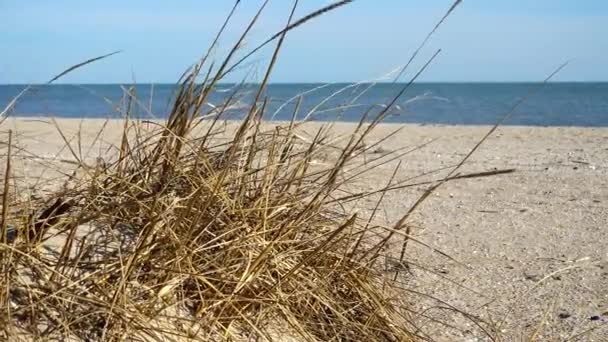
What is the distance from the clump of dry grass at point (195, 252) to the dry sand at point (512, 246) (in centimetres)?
27

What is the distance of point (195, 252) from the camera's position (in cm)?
173

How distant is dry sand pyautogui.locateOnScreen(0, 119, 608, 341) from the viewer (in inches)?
96.0

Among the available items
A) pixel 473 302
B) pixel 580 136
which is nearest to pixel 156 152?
pixel 473 302

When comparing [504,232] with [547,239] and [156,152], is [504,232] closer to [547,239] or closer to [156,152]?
[547,239]

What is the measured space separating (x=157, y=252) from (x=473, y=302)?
4.48 ft

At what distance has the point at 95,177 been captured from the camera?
1834 mm

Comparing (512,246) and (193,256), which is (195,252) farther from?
(512,246)

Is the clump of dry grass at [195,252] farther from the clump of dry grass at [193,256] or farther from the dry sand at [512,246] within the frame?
the dry sand at [512,246]

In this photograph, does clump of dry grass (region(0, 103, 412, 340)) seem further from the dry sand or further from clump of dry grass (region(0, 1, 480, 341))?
the dry sand

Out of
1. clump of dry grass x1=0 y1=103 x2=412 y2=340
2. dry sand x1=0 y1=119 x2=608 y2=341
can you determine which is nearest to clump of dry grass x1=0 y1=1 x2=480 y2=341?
clump of dry grass x1=0 y1=103 x2=412 y2=340

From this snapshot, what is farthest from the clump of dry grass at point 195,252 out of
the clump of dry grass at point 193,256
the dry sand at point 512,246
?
the dry sand at point 512,246

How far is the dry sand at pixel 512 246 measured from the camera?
2.44 meters

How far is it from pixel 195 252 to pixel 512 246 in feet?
7.28

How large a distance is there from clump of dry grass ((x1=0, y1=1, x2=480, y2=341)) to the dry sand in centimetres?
27
